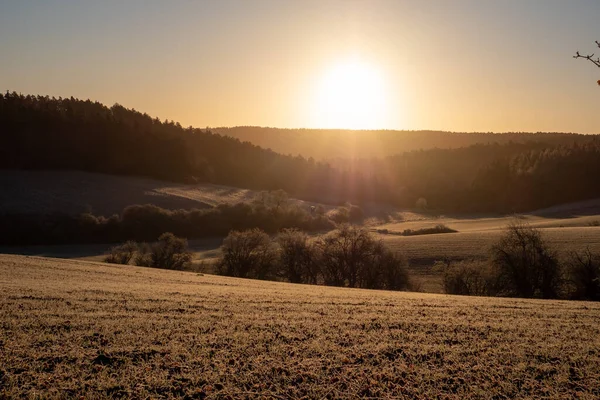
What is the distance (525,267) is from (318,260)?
15.8 m

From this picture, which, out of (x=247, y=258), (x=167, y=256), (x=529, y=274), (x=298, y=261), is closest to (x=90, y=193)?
(x=167, y=256)

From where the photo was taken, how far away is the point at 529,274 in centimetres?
3406

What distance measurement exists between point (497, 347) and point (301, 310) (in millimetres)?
5087

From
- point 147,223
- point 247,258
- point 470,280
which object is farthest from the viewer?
point 147,223

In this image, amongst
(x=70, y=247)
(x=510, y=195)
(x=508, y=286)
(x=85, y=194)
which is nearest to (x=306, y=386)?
(x=508, y=286)

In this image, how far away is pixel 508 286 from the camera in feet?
113

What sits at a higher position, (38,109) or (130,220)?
(38,109)

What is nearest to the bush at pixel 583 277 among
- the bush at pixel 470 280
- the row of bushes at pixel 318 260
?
the bush at pixel 470 280

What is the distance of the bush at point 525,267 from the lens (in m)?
33.5

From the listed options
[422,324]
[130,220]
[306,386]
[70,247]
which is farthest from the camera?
[130,220]

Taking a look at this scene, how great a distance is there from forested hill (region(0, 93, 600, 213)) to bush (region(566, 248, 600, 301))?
247 feet

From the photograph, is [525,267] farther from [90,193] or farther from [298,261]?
[90,193]

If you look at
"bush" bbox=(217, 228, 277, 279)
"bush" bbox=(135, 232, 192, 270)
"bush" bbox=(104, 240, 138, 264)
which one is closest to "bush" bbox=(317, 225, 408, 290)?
"bush" bbox=(217, 228, 277, 279)

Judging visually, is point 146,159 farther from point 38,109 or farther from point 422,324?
point 422,324
